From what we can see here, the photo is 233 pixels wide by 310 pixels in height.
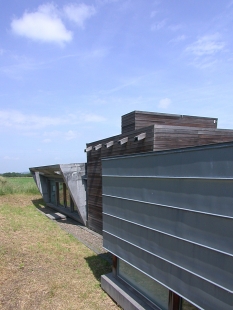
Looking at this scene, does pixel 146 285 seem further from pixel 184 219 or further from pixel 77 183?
pixel 77 183

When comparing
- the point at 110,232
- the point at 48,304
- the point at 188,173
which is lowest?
the point at 48,304

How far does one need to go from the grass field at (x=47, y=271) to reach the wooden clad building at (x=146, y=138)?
7.00 feet

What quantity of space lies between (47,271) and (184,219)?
17.1 feet

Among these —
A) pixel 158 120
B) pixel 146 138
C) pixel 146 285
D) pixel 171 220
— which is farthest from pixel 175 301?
pixel 158 120

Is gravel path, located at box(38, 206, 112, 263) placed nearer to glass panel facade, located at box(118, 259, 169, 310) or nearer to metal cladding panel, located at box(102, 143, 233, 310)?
glass panel facade, located at box(118, 259, 169, 310)

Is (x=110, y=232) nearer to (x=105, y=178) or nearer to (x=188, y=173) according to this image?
(x=105, y=178)

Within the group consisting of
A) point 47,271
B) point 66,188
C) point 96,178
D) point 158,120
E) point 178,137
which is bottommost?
point 47,271

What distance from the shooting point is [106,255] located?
25.9 feet

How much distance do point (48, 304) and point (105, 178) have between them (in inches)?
121

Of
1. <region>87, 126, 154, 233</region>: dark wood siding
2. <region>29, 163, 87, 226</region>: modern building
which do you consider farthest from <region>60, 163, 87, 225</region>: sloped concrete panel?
<region>87, 126, 154, 233</region>: dark wood siding

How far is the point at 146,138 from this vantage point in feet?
19.9

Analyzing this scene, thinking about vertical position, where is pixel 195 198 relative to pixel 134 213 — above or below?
above

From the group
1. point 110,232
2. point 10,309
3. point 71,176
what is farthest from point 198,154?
point 71,176

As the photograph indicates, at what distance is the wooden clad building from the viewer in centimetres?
572
